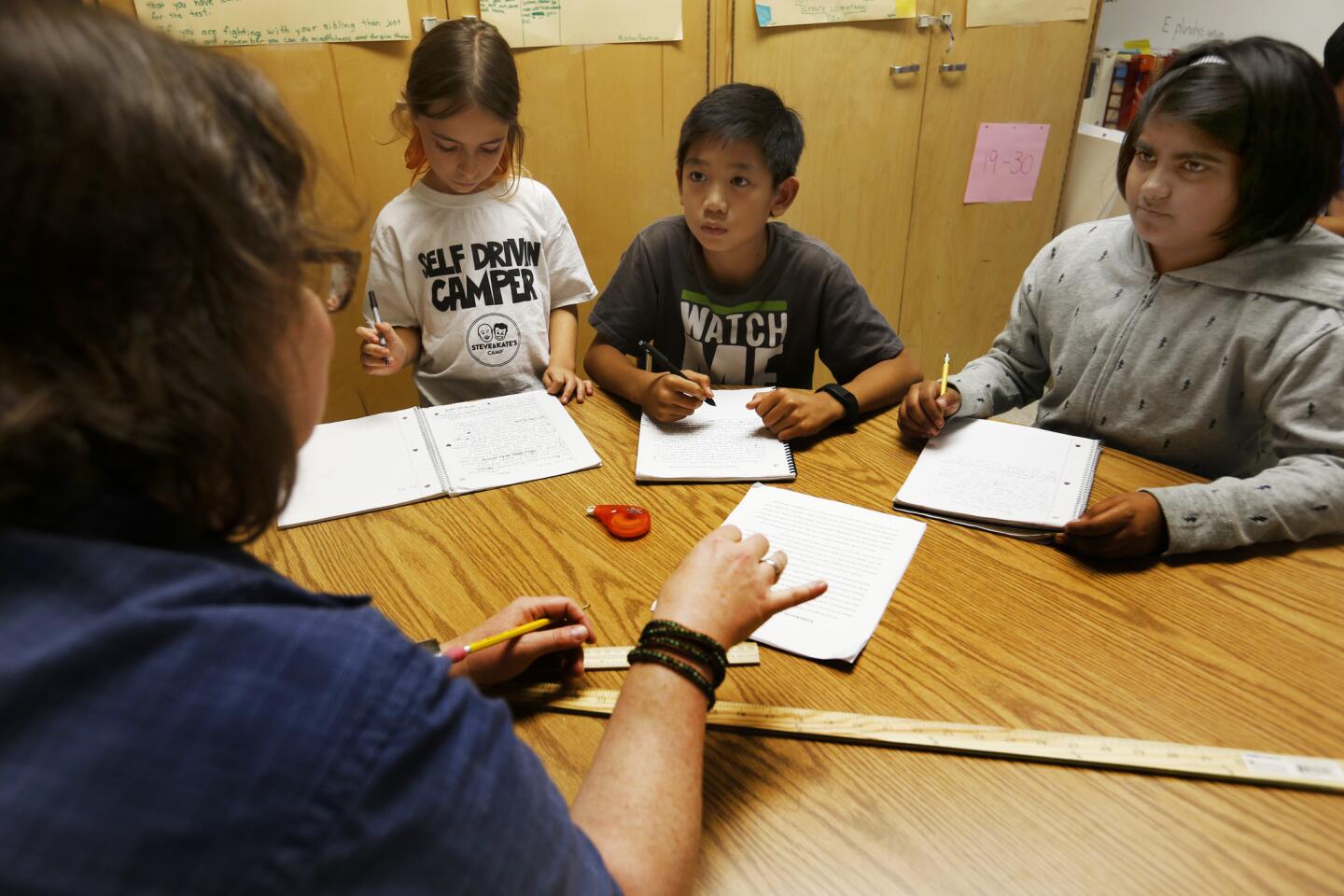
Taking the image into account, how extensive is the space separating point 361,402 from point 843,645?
185cm

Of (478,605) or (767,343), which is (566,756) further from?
Result: (767,343)

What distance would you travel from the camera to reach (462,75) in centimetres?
155

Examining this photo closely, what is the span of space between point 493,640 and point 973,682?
0.50m

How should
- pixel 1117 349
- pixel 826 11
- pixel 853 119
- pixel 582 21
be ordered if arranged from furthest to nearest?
pixel 853 119 < pixel 826 11 < pixel 582 21 < pixel 1117 349

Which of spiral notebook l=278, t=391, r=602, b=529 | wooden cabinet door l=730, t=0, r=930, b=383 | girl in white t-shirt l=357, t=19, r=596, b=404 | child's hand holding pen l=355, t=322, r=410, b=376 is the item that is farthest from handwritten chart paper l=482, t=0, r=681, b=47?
spiral notebook l=278, t=391, r=602, b=529

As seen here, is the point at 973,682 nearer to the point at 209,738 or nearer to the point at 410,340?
the point at 209,738

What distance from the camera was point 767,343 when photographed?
1.70 m

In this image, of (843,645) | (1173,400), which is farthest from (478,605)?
(1173,400)

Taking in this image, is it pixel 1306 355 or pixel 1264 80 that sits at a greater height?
pixel 1264 80

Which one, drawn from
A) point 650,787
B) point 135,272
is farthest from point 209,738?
point 650,787

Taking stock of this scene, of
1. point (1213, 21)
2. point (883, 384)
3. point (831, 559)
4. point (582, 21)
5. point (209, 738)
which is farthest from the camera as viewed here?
point (1213, 21)

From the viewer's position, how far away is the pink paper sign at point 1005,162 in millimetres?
2926

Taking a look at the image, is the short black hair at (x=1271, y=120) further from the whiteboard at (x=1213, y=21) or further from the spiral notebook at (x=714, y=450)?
the whiteboard at (x=1213, y=21)

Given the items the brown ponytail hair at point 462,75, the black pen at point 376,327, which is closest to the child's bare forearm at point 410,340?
the black pen at point 376,327
